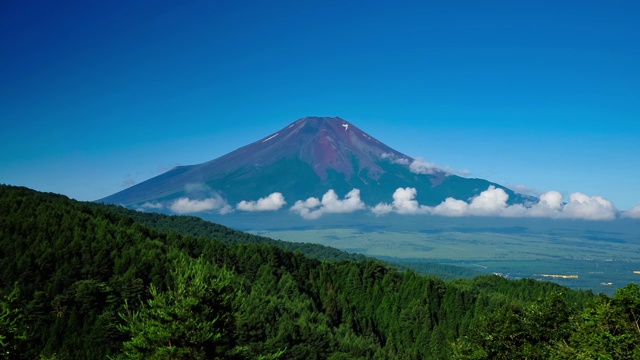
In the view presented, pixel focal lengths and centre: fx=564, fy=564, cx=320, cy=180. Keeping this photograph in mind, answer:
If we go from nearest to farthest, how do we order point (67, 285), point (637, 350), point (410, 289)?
point (637, 350) → point (67, 285) → point (410, 289)

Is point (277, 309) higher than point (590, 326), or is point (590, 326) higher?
point (590, 326)

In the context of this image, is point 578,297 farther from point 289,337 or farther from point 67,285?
point 67,285

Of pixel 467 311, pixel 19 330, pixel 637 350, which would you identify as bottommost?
pixel 467 311

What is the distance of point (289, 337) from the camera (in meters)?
73.6

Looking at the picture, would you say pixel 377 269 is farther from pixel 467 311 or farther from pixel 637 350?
pixel 637 350

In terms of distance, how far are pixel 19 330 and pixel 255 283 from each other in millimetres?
82716

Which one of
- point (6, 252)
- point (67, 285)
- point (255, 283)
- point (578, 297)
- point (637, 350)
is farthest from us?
point (578, 297)

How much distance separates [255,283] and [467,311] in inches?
1600

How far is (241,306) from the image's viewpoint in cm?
2731

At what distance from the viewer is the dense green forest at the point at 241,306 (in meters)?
24.7

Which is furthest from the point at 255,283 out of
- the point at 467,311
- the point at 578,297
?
the point at 578,297

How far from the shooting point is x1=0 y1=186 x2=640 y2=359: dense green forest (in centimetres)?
2473

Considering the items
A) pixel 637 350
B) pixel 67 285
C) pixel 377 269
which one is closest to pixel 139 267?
pixel 67 285

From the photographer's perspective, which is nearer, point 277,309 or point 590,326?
point 590,326
